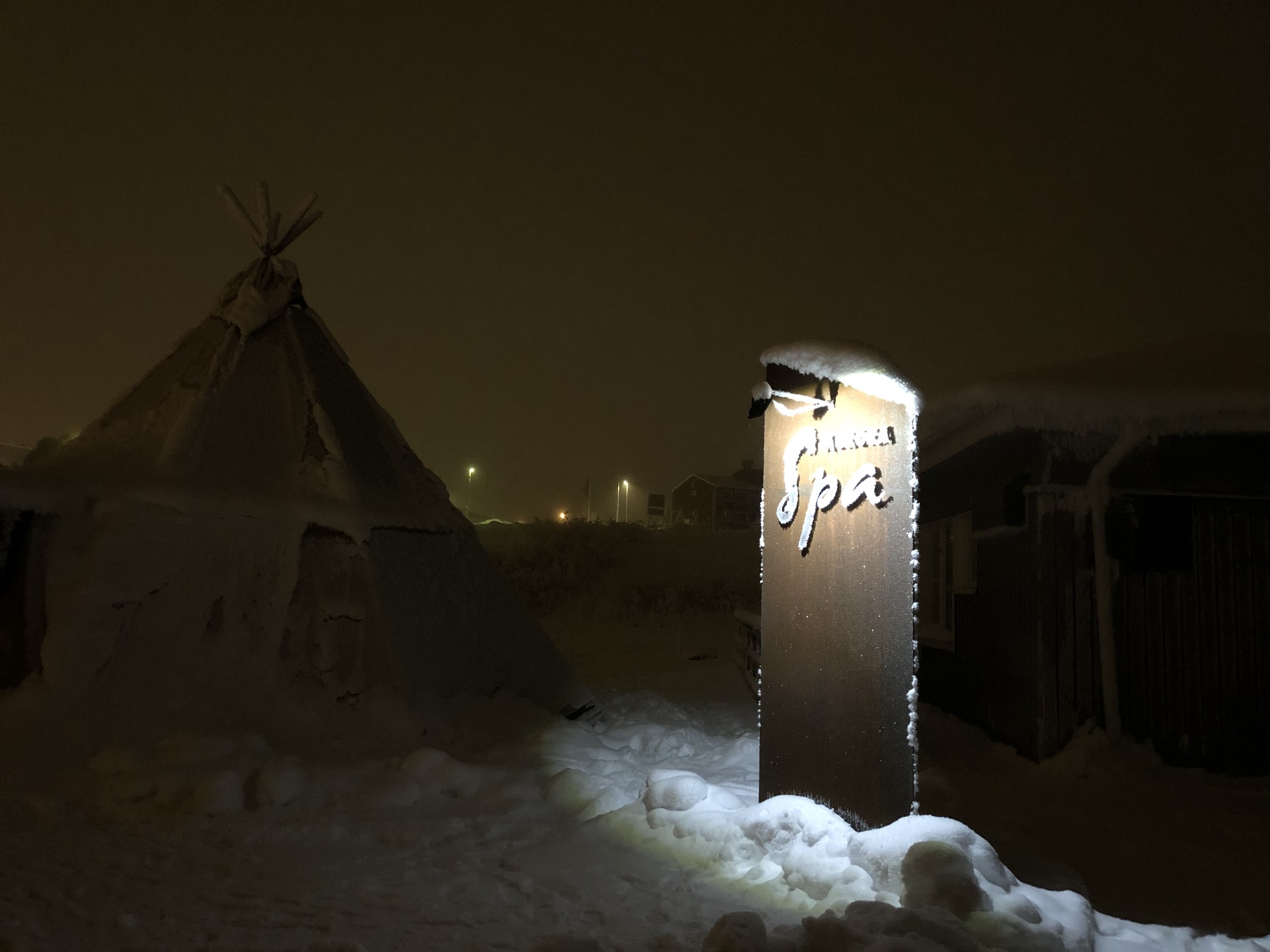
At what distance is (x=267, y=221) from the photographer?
26.5ft

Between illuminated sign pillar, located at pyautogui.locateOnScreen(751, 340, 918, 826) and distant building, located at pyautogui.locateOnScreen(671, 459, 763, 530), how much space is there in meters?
31.8

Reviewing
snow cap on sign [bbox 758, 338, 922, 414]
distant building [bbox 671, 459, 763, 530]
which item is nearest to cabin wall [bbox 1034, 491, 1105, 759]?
snow cap on sign [bbox 758, 338, 922, 414]

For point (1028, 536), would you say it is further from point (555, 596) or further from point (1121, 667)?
point (555, 596)

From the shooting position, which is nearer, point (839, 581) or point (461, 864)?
point (461, 864)

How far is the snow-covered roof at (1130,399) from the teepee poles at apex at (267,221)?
22.2 ft

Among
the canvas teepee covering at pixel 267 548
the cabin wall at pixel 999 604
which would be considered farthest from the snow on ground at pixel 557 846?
the cabin wall at pixel 999 604

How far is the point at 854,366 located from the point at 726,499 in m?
34.7

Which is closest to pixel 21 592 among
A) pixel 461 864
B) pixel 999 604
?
pixel 461 864

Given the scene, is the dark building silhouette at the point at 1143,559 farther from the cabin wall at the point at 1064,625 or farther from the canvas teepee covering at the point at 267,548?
the canvas teepee covering at the point at 267,548

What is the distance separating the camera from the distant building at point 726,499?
3844 centimetres

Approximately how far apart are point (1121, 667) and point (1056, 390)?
2554mm

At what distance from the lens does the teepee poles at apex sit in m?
8.05

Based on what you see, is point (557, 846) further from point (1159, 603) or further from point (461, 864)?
point (1159, 603)

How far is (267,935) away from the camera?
3.12 metres
